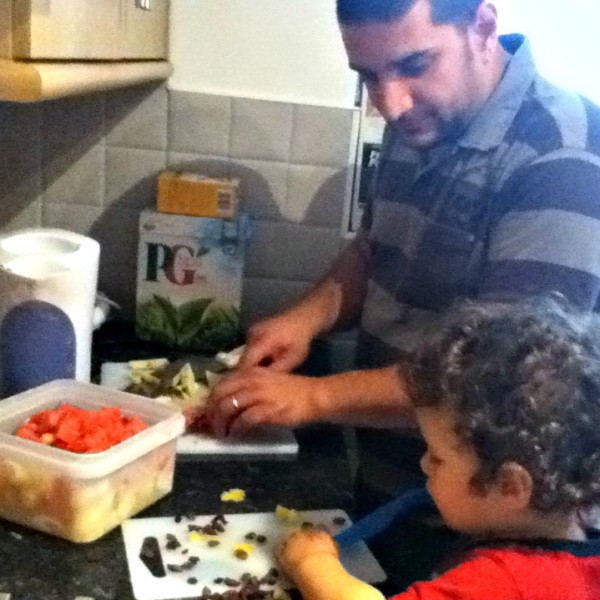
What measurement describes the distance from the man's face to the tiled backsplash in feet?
1.46

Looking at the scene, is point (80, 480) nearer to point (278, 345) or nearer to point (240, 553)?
point (240, 553)

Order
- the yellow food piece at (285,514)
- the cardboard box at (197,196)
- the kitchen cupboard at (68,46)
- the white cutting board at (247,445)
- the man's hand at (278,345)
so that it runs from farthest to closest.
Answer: the cardboard box at (197,196), the man's hand at (278,345), the white cutting board at (247,445), the yellow food piece at (285,514), the kitchen cupboard at (68,46)

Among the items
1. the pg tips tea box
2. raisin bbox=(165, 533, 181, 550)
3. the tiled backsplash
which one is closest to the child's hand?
raisin bbox=(165, 533, 181, 550)

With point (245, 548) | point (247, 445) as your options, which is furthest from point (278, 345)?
point (245, 548)

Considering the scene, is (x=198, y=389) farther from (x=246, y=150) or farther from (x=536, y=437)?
(x=536, y=437)

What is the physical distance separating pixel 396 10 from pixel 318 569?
2.01 feet

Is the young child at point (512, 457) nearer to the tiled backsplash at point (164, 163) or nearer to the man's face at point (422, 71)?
the man's face at point (422, 71)

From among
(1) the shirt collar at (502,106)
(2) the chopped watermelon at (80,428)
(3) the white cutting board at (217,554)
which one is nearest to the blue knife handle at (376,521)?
(3) the white cutting board at (217,554)

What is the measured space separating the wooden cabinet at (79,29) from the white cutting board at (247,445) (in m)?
0.48

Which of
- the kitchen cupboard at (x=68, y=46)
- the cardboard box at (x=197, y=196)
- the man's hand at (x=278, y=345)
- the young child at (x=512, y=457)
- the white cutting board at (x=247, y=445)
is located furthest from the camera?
the cardboard box at (x=197, y=196)

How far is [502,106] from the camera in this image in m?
1.04

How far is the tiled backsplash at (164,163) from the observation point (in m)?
1.49

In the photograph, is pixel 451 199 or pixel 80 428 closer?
pixel 80 428

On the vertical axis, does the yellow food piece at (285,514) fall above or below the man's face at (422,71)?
below
